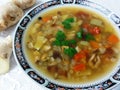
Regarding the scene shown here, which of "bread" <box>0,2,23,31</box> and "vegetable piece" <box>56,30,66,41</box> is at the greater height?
"bread" <box>0,2,23,31</box>

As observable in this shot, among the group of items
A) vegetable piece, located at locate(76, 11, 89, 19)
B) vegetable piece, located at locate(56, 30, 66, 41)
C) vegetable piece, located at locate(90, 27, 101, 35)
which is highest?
vegetable piece, located at locate(76, 11, 89, 19)

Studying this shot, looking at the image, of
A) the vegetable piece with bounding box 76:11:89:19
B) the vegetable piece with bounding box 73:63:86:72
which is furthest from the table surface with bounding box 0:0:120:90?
the vegetable piece with bounding box 76:11:89:19

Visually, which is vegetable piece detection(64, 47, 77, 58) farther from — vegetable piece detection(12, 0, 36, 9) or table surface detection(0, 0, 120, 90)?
vegetable piece detection(12, 0, 36, 9)

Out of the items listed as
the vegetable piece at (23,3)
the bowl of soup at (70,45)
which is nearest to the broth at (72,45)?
the bowl of soup at (70,45)

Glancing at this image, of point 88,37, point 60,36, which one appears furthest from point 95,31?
point 60,36

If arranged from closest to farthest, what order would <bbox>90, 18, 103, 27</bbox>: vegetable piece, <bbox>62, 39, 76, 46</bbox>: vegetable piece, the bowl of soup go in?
the bowl of soup → <bbox>62, 39, 76, 46</bbox>: vegetable piece → <bbox>90, 18, 103, 27</bbox>: vegetable piece

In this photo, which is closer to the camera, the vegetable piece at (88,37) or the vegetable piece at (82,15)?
the vegetable piece at (88,37)

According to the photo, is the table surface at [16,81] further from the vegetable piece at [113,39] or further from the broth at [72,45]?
the vegetable piece at [113,39]

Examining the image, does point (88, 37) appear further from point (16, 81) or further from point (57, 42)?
point (16, 81)
